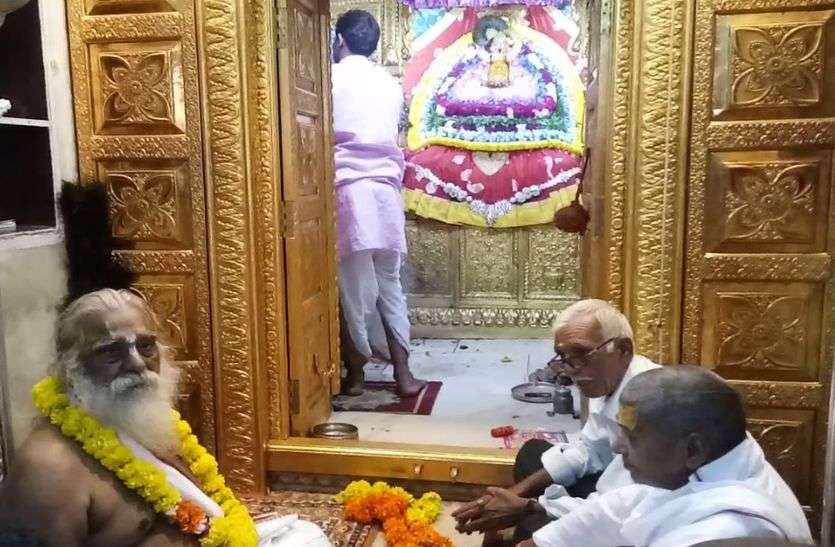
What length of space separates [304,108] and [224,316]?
1.03 m

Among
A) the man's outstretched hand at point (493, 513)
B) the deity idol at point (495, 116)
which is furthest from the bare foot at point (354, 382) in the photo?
the man's outstretched hand at point (493, 513)

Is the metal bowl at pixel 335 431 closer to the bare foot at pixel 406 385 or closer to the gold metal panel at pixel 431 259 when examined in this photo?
the bare foot at pixel 406 385

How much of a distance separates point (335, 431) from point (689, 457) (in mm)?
2283

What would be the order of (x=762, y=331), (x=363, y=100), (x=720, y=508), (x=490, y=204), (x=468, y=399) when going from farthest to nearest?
(x=490, y=204), (x=468, y=399), (x=363, y=100), (x=762, y=331), (x=720, y=508)

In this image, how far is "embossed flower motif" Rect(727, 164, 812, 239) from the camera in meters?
2.74

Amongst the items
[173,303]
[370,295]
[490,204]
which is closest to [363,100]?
[370,295]

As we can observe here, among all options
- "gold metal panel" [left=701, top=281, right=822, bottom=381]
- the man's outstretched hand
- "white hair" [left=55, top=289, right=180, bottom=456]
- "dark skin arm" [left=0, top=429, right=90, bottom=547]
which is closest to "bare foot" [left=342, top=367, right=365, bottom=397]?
the man's outstretched hand

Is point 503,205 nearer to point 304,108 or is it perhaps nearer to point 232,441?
point 304,108

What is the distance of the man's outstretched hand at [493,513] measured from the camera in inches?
95.2

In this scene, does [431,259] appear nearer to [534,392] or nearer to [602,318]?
[534,392]

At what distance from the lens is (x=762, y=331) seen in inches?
112

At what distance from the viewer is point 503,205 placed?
5809 millimetres

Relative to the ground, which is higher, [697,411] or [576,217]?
[576,217]

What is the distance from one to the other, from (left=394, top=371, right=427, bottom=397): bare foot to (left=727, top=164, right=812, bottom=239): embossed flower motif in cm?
210
